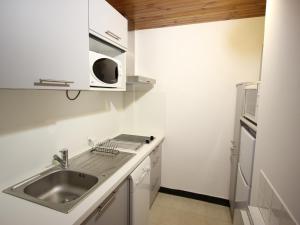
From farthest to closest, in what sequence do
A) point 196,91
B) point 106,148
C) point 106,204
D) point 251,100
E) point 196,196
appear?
1. point 196,196
2. point 196,91
3. point 106,148
4. point 251,100
5. point 106,204

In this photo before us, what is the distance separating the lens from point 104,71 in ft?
4.64

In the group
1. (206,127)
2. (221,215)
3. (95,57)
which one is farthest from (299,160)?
(221,215)

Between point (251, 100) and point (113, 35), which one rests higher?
point (113, 35)

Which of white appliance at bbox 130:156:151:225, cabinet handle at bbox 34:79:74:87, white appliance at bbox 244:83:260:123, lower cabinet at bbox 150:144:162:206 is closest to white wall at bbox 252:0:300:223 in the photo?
white appliance at bbox 244:83:260:123

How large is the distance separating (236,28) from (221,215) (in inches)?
85.6

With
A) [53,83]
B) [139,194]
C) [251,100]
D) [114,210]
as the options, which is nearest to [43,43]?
[53,83]

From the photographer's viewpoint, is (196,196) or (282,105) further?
(196,196)

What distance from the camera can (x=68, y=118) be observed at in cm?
150

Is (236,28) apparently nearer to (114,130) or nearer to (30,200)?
(114,130)

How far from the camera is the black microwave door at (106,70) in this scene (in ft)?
4.34

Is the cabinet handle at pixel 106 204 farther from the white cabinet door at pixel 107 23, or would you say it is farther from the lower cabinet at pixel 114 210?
the white cabinet door at pixel 107 23

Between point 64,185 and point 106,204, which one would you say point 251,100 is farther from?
point 64,185

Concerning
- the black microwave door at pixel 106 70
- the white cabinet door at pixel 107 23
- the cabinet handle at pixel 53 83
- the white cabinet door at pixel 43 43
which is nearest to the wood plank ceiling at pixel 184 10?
the white cabinet door at pixel 107 23

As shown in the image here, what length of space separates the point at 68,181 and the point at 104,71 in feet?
2.86
